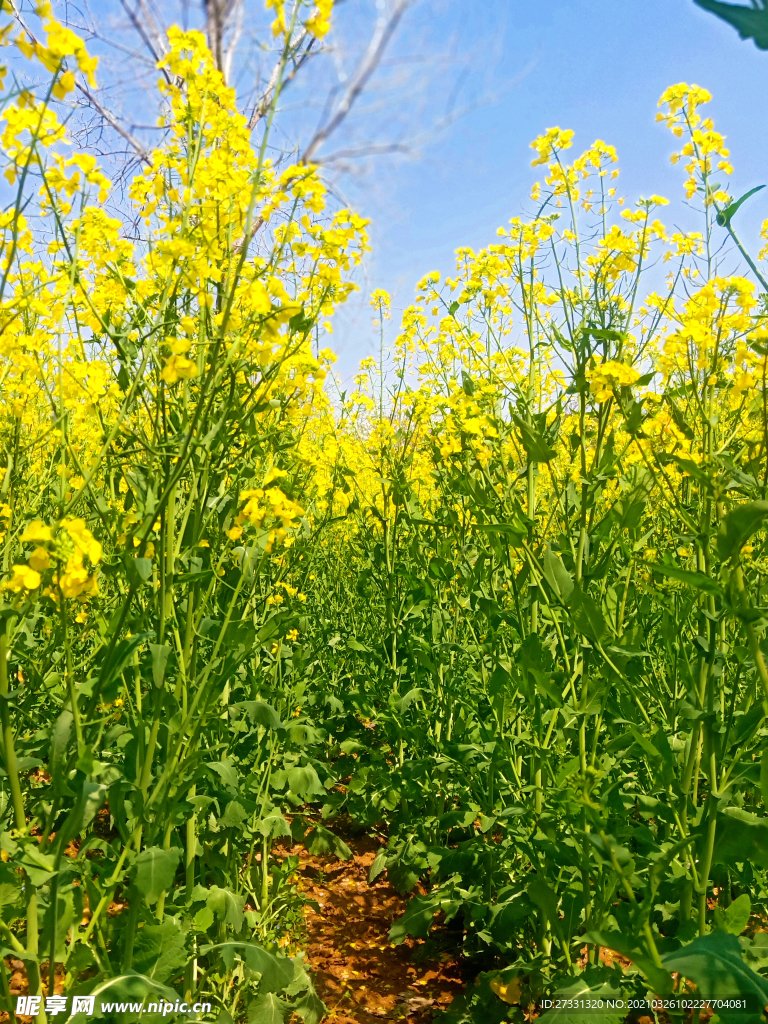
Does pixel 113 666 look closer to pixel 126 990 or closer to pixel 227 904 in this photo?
pixel 126 990

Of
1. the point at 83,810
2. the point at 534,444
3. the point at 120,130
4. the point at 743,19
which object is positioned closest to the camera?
the point at 743,19

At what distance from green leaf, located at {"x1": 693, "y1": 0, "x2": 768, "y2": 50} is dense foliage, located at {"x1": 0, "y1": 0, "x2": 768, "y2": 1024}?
3.31 feet

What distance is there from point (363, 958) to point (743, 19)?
3.16 m

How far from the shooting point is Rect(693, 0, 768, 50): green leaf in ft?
1.66

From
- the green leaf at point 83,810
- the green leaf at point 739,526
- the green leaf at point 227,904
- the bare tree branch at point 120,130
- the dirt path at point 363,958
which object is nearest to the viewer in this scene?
the green leaf at point 739,526

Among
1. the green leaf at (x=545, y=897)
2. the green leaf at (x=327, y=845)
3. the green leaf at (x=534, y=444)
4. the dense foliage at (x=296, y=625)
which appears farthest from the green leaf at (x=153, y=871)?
the green leaf at (x=327, y=845)

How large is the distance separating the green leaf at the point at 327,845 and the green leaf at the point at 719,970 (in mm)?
2456

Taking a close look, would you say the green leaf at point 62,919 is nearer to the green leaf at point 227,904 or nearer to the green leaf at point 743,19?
the green leaf at point 227,904

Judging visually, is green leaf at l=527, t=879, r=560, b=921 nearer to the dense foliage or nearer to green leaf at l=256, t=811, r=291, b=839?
the dense foliage

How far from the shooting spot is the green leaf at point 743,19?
507mm

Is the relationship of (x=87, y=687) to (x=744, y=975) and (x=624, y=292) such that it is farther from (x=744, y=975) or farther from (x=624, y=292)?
(x=624, y=292)

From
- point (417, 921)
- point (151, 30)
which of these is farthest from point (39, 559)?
point (151, 30)

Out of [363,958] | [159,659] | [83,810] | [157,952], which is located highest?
[159,659]

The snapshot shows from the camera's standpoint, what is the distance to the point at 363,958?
114 inches
